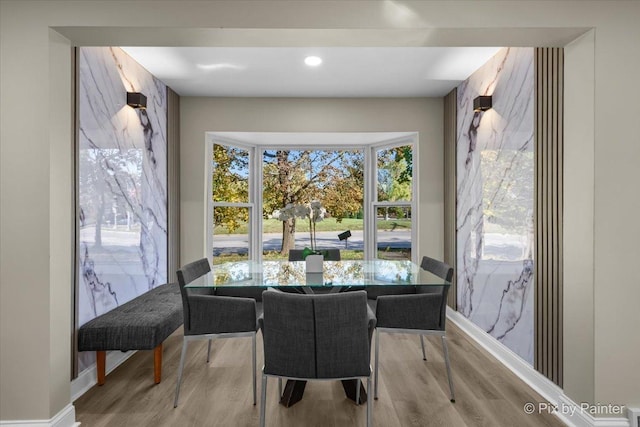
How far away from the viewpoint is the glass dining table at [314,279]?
8.08ft

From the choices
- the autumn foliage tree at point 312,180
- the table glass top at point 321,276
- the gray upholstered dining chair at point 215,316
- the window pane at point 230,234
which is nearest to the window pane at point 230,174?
the window pane at point 230,234

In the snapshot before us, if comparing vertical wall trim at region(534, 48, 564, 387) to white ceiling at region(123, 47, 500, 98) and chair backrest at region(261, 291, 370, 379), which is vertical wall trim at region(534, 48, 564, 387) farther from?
chair backrest at region(261, 291, 370, 379)

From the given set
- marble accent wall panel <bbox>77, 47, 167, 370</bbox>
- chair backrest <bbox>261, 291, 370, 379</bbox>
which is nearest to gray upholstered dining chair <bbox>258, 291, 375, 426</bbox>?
chair backrest <bbox>261, 291, 370, 379</bbox>

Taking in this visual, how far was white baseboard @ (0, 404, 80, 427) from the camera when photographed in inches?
82.2

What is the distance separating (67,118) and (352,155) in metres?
3.86

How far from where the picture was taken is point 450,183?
4551 millimetres

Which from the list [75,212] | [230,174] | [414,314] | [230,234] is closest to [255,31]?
[75,212]

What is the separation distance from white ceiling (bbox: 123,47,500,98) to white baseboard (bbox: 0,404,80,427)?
268 centimetres

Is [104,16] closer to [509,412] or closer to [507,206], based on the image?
[507,206]

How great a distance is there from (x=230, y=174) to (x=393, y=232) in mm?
2268

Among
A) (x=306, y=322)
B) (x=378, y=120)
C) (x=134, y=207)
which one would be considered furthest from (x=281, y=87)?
(x=306, y=322)

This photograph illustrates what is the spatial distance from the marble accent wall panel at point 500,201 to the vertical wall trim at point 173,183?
3134mm

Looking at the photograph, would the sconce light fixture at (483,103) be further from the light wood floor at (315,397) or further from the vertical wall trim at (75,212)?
the vertical wall trim at (75,212)

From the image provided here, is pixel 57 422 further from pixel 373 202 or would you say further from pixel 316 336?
pixel 373 202
